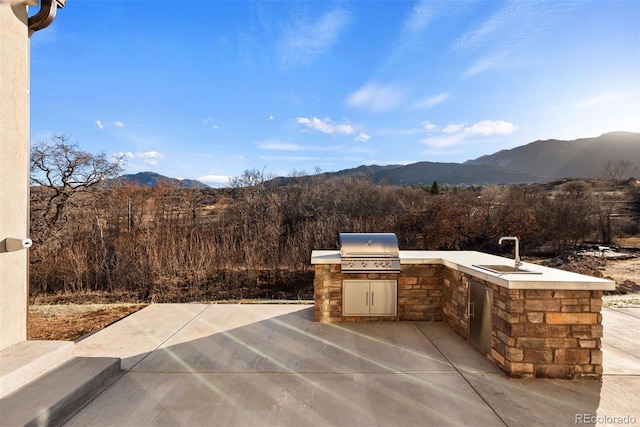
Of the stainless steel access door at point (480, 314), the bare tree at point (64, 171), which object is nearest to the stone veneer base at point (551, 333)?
the stainless steel access door at point (480, 314)

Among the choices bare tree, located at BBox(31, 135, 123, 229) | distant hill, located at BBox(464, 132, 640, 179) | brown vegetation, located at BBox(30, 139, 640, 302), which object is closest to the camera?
brown vegetation, located at BBox(30, 139, 640, 302)

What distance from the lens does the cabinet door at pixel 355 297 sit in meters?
4.12

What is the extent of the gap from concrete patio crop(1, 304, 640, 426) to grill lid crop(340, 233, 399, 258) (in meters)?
0.92

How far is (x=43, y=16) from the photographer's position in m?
2.75

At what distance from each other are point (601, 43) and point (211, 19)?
791cm

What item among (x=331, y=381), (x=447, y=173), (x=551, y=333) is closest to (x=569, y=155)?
(x=447, y=173)

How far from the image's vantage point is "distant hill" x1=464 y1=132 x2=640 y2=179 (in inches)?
1594

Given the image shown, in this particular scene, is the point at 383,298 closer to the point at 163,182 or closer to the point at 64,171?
the point at 64,171

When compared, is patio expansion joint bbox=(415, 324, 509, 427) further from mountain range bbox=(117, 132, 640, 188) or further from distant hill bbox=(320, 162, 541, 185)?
distant hill bbox=(320, 162, 541, 185)

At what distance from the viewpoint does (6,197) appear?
2.47 m

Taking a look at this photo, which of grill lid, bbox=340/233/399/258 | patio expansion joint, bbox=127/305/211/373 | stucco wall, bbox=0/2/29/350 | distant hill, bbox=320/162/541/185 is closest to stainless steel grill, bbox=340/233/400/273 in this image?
grill lid, bbox=340/233/399/258

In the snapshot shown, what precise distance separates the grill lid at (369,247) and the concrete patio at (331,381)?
36.2 inches

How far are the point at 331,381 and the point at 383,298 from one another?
1728 mm

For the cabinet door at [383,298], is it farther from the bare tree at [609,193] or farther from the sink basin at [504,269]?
the bare tree at [609,193]
